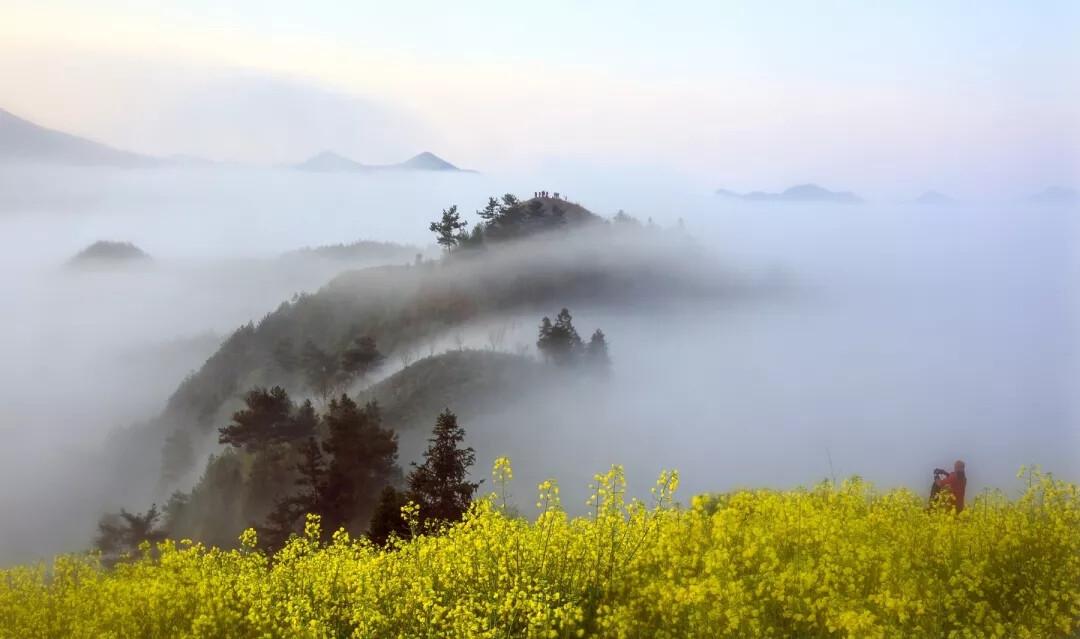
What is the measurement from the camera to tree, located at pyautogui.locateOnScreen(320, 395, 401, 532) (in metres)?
39.8

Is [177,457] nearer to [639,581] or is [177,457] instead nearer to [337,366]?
[337,366]

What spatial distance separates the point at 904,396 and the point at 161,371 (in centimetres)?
16051

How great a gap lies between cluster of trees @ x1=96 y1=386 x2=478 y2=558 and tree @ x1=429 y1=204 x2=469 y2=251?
27038mm

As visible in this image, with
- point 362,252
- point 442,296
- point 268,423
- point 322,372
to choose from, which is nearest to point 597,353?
point 322,372

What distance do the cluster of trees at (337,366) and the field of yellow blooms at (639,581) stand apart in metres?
61.0

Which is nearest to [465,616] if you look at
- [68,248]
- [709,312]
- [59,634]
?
[59,634]

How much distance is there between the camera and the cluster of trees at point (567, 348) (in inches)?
2904

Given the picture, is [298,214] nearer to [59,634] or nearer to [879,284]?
[879,284]

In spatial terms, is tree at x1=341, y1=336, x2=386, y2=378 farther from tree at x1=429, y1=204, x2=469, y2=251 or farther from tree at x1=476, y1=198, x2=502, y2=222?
tree at x1=476, y1=198, x2=502, y2=222

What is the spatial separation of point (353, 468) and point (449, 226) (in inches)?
1889

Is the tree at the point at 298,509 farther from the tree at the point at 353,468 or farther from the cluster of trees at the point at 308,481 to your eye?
the tree at the point at 353,468

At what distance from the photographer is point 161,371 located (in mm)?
162500

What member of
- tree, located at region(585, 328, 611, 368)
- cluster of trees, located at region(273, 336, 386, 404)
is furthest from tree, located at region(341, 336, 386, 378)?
tree, located at region(585, 328, 611, 368)

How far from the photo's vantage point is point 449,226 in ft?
283
